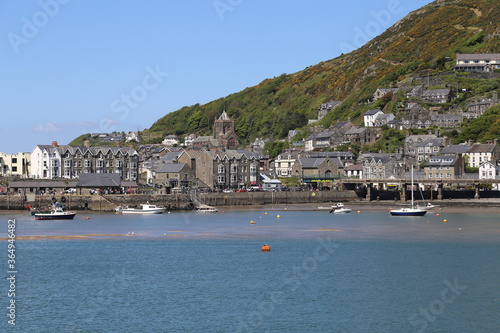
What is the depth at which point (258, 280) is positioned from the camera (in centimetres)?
4791

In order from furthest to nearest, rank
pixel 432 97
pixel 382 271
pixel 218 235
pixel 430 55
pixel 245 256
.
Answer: pixel 430 55 < pixel 432 97 < pixel 218 235 < pixel 245 256 < pixel 382 271

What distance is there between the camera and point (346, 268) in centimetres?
5219

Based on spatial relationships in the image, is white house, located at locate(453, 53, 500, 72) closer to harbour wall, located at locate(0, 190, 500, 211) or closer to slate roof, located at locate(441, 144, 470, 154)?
slate roof, located at locate(441, 144, 470, 154)

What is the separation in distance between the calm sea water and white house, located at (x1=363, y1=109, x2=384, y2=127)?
87.1 m

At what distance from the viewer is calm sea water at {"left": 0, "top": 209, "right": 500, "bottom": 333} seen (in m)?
37.7

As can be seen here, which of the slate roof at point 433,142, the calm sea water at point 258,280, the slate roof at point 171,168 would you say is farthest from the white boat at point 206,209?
the slate roof at point 433,142


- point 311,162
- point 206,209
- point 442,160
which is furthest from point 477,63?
point 206,209

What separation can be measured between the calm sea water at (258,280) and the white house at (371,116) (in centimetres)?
8706

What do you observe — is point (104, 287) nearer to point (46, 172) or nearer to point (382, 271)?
point (382, 271)

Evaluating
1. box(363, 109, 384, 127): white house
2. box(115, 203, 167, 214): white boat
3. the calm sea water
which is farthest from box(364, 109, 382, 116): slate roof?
the calm sea water

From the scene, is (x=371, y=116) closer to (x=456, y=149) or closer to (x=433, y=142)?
(x=433, y=142)

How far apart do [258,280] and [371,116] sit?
123m

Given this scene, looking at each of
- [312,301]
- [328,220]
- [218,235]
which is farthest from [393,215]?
[312,301]

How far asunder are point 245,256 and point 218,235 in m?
14.4
